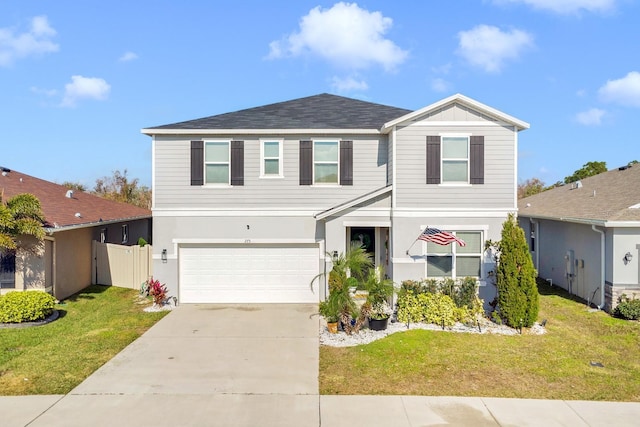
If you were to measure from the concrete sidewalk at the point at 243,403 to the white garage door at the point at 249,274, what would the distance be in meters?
4.63

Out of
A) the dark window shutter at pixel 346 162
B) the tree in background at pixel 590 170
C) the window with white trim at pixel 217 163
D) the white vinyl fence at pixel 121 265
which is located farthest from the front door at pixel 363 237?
the tree in background at pixel 590 170

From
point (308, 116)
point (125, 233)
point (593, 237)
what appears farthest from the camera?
point (125, 233)

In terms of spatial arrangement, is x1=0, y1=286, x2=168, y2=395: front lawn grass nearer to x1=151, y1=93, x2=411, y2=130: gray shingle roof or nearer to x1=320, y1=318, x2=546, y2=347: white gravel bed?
x1=320, y1=318, x2=546, y2=347: white gravel bed

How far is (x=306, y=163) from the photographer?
13789 millimetres

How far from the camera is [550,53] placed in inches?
640

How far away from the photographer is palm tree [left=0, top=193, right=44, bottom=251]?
1181 centimetres

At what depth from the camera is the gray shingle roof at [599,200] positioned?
506 inches

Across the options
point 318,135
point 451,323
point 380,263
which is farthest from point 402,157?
point 451,323

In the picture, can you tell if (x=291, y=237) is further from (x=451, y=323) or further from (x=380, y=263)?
(x=451, y=323)

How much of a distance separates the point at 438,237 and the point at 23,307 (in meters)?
11.1

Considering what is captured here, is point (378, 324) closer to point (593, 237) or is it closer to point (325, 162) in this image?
point (325, 162)

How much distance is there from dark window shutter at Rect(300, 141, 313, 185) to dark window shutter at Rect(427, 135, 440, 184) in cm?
371

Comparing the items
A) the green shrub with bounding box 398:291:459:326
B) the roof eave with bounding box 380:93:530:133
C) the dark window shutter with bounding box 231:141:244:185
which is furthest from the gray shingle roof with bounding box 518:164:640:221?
the dark window shutter with bounding box 231:141:244:185

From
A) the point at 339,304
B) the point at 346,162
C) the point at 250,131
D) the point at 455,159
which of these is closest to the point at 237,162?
the point at 250,131
